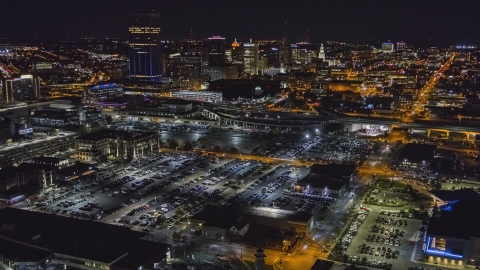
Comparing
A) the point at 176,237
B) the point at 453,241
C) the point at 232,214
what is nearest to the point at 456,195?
the point at 453,241

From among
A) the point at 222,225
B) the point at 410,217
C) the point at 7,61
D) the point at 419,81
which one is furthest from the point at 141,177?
the point at 7,61

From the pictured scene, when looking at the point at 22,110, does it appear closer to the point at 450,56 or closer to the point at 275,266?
the point at 275,266

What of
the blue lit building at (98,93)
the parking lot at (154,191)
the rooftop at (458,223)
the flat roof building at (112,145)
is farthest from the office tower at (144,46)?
the rooftop at (458,223)

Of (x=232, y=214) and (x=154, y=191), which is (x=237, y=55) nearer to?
(x=154, y=191)

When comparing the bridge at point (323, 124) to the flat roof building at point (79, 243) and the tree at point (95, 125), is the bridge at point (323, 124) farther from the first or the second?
the flat roof building at point (79, 243)

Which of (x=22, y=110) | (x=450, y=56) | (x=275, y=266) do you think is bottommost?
(x=275, y=266)

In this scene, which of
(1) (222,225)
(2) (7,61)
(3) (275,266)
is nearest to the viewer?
(3) (275,266)

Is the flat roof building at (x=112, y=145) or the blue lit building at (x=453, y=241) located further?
the flat roof building at (x=112, y=145)
